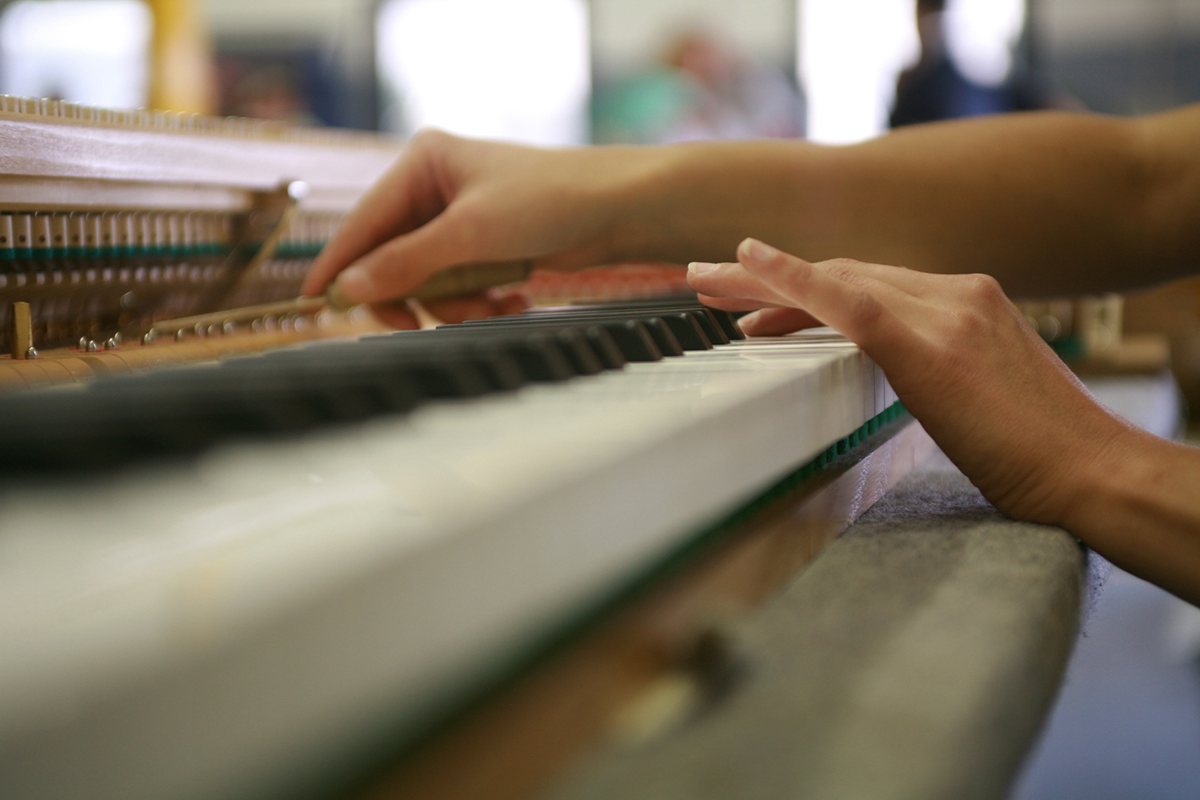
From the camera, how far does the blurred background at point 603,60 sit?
6.91 m

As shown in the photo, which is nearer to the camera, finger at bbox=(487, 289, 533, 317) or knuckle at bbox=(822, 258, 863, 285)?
knuckle at bbox=(822, 258, 863, 285)

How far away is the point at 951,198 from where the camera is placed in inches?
56.5

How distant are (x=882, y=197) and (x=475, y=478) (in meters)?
1.12

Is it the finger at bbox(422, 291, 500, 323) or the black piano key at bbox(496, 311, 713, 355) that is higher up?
the black piano key at bbox(496, 311, 713, 355)

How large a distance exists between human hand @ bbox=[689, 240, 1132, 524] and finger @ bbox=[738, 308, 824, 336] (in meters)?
0.23

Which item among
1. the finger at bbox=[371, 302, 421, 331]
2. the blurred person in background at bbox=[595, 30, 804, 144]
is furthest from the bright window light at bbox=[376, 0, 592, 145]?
the finger at bbox=[371, 302, 421, 331]

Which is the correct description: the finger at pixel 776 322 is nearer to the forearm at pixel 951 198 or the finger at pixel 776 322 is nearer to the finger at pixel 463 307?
the forearm at pixel 951 198

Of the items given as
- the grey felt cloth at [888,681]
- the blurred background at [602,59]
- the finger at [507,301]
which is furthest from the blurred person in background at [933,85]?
the grey felt cloth at [888,681]

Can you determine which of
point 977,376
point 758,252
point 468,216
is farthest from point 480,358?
point 468,216

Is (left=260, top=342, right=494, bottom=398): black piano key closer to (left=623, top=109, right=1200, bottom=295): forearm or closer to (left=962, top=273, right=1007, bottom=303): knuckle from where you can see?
(left=962, top=273, right=1007, bottom=303): knuckle

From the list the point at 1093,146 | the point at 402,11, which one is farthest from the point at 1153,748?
the point at 402,11

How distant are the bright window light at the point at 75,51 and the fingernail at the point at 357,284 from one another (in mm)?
6164

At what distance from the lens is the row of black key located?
45 centimetres

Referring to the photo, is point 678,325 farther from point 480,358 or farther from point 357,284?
point 357,284
